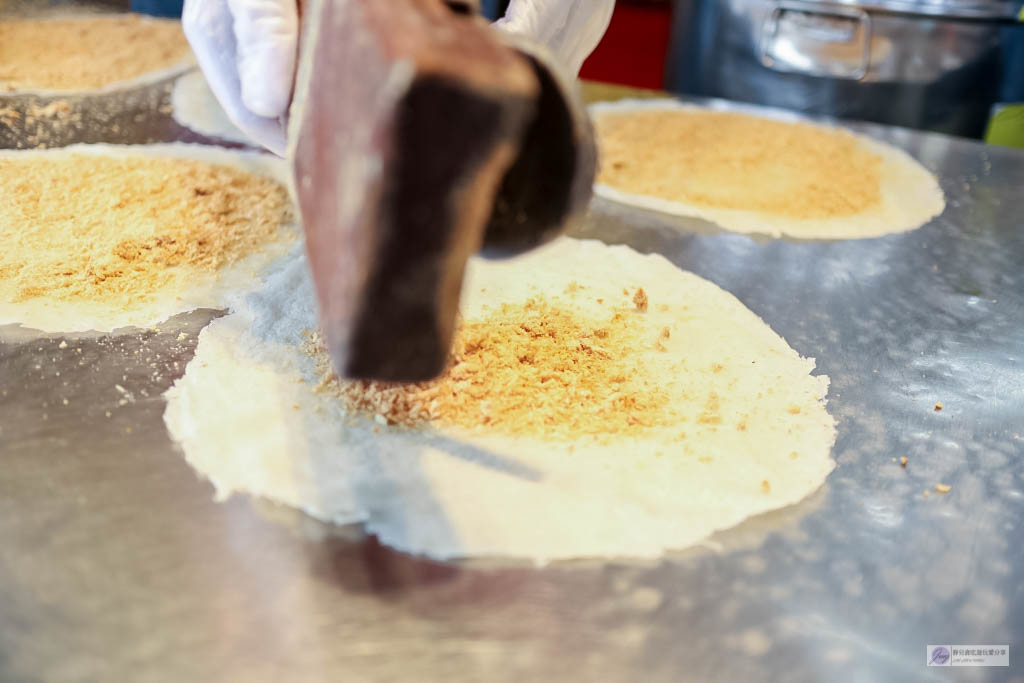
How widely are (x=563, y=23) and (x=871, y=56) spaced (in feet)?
5.00

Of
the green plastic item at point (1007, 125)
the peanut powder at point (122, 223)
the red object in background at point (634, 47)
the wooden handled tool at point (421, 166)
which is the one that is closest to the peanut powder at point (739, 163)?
the green plastic item at point (1007, 125)

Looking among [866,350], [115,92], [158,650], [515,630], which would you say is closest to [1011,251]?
[866,350]

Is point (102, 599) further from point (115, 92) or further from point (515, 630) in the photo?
point (115, 92)

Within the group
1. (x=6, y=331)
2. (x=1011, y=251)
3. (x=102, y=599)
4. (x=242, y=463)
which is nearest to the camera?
(x=102, y=599)

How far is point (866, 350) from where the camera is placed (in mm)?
1291

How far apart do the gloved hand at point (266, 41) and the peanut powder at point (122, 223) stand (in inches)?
9.6

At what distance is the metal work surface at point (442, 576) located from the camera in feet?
2.46

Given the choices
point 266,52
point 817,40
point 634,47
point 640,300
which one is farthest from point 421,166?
point 634,47

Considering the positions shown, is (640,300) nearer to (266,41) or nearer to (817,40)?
(266,41)

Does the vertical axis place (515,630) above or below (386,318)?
below

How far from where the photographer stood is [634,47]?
14.5 feet

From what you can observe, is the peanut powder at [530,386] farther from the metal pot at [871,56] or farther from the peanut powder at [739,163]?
the metal pot at [871,56]

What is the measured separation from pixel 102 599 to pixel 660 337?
0.80m

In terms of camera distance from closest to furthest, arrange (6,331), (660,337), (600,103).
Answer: (6,331), (660,337), (600,103)
